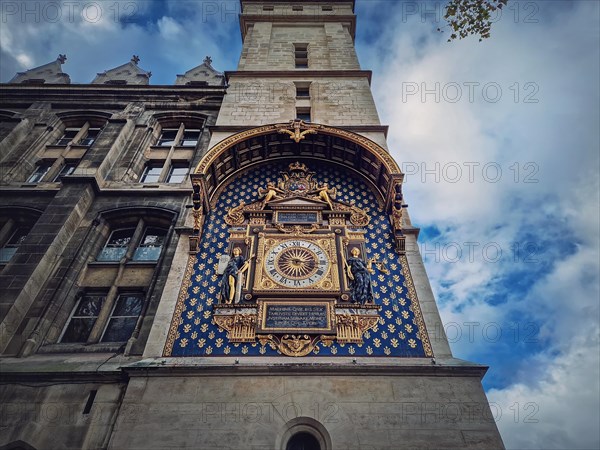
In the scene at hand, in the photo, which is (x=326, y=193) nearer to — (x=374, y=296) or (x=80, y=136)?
(x=374, y=296)

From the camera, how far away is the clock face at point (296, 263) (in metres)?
10.9

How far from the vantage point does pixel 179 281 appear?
1130 cm

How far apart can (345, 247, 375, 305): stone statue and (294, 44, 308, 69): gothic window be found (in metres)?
16.1

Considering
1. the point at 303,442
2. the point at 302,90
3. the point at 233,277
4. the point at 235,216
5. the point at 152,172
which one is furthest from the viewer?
the point at 302,90

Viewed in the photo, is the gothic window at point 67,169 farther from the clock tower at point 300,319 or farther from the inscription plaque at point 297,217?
the inscription plaque at point 297,217

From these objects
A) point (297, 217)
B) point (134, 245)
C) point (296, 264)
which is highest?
point (297, 217)

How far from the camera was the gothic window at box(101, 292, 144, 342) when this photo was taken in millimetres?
10953

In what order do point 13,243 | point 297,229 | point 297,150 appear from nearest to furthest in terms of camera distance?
point 297,229
point 13,243
point 297,150

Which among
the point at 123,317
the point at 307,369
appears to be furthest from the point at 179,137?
the point at 307,369

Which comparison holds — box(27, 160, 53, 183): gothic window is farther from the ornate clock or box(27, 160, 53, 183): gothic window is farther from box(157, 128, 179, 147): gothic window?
the ornate clock

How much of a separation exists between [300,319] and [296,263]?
1863 millimetres

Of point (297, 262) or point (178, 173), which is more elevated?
point (178, 173)

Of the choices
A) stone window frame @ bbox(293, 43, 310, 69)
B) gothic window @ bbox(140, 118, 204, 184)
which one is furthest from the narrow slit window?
gothic window @ bbox(140, 118, 204, 184)

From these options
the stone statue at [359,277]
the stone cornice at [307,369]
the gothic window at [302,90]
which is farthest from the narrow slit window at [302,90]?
the stone cornice at [307,369]
